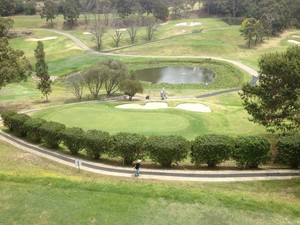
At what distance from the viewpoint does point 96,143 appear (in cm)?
2655

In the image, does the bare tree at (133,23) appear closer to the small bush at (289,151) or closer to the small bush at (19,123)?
the small bush at (19,123)

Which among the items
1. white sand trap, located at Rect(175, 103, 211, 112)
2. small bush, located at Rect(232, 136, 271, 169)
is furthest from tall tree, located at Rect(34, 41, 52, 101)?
small bush, located at Rect(232, 136, 271, 169)

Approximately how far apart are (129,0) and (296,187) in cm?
12452

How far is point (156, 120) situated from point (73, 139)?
461 inches

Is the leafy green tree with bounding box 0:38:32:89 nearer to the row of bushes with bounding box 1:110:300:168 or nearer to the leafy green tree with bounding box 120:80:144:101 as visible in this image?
the leafy green tree with bounding box 120:80:144:101

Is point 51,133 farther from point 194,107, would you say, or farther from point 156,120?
point 194,107

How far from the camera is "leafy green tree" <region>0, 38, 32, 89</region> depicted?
149 feet

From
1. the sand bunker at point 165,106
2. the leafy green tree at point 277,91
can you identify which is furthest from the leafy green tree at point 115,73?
the leafy green tree at point 277,91

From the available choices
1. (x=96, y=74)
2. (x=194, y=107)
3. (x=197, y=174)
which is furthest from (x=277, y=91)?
(x=96, y=74)

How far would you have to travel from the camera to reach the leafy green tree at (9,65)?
45562 millimetres

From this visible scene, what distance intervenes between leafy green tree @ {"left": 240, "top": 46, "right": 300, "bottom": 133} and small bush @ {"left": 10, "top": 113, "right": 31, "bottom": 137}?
2185 cm

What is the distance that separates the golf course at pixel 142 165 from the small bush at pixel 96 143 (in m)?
0.98

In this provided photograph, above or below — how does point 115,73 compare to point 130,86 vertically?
above

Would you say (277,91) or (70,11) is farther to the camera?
(70,11)
